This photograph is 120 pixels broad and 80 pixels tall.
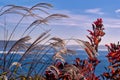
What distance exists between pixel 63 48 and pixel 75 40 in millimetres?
152

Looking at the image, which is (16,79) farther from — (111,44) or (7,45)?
(111,44)

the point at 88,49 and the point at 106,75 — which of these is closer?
the point at 88,49

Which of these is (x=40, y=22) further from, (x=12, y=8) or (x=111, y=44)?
(x=111, y=44)

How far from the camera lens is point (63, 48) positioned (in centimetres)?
474

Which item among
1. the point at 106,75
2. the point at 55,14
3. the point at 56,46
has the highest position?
the point at 55,14

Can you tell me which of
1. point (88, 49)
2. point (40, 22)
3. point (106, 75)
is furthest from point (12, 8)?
point (106, 75)

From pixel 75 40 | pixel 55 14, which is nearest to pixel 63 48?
pixel 75 40

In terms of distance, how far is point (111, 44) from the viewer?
559 centimetres

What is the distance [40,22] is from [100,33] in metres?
0.91

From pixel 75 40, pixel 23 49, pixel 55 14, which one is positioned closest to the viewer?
pixel 75 40

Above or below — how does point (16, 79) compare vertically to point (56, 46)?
below

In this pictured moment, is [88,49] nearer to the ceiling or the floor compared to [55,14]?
nearer to the floor

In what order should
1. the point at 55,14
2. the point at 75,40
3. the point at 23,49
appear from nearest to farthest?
the point at 75,40 < the point at 55,14 < the point at 23,49

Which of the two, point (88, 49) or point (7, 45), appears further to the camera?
point (7, 45)
